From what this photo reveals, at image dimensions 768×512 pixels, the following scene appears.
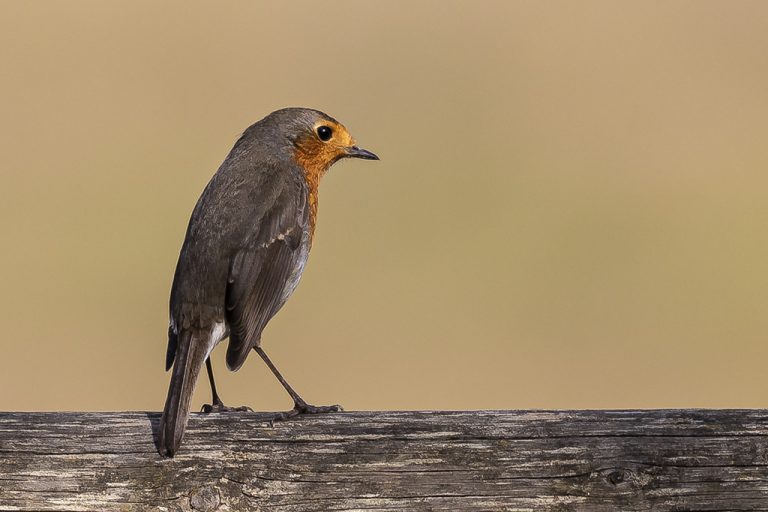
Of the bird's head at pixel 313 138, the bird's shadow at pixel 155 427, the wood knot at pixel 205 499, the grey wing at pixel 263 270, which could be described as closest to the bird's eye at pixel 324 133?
the bird's head at pixel 313 138

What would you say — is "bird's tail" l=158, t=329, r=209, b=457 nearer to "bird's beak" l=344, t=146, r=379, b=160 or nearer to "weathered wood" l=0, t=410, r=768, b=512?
"weathered wood" l=0, t=410, r=768, b=512

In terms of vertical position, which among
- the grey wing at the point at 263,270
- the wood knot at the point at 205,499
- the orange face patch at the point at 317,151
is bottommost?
the wood knot at the point at 205,499

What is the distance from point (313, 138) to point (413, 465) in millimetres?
3320

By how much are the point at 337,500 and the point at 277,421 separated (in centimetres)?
32

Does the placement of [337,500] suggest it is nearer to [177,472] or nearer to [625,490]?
[177,472]

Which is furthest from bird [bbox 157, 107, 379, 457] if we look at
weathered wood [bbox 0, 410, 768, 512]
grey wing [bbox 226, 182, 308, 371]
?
weathered wood [bbox 0, 410, 768, 512]

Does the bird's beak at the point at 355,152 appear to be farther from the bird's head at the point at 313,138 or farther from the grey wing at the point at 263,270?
the grey wing at the point at 263,270

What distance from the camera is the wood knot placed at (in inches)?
127

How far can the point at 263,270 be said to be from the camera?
561 centimetres

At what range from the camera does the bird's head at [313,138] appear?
6.29 m

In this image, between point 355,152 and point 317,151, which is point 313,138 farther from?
point 355,152

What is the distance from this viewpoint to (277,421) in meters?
3.45

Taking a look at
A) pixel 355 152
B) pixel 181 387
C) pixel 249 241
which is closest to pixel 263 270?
pixel 249 241

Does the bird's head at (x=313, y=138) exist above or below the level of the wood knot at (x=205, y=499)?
above
